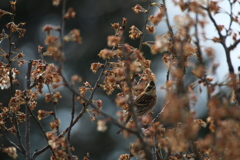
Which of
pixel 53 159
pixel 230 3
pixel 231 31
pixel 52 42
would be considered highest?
pixel 230 3

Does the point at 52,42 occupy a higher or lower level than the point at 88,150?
lower

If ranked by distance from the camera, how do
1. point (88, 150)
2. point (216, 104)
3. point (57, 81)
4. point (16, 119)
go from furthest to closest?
point (88, 150), point (16, 119), point (57, 81), point (216, 104)

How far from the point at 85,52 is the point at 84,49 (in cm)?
9

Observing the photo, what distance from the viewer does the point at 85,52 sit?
1241cm

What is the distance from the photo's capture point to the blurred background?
37.5 feet

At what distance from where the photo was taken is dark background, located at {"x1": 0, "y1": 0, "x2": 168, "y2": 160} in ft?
37.7

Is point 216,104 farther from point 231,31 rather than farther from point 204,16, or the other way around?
point 231,31

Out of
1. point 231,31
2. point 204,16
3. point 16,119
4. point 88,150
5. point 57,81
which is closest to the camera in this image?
point 57,81

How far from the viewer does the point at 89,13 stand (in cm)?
1302

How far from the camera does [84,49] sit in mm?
12438

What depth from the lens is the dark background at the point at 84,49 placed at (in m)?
11.5

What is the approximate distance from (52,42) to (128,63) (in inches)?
20.6

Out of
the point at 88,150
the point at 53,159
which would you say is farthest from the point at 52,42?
the point at 88,150

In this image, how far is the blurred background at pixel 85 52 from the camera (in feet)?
37.5
